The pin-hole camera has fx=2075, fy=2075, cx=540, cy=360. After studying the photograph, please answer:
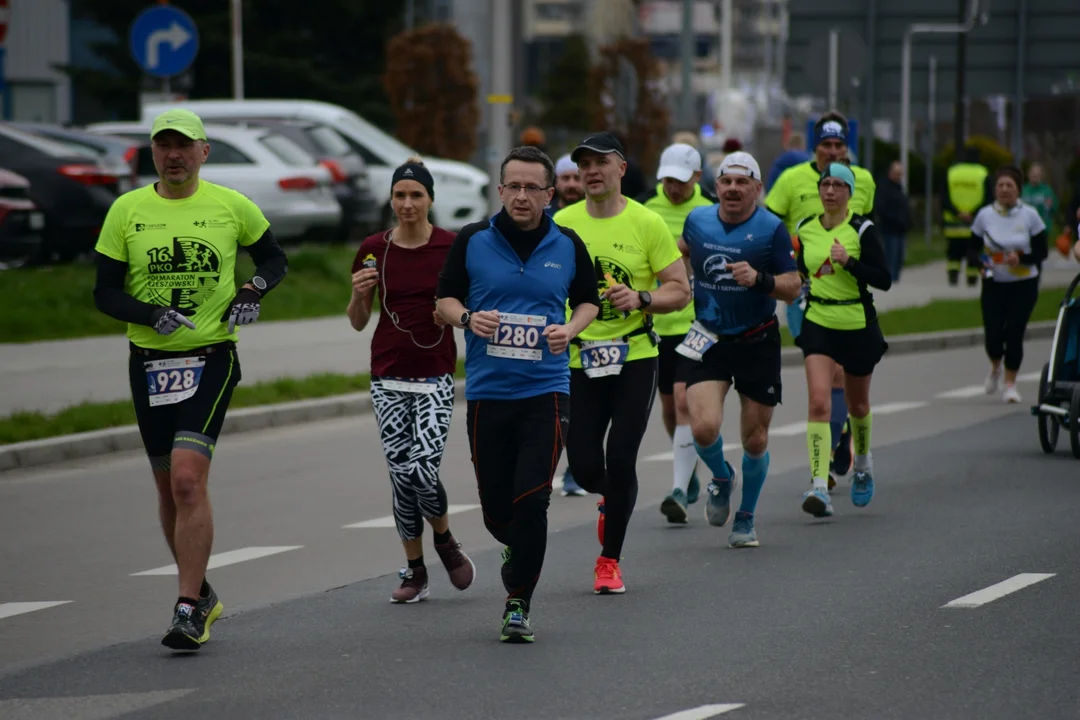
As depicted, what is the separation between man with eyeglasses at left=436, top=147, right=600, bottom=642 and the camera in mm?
7672

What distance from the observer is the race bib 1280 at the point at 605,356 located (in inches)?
345

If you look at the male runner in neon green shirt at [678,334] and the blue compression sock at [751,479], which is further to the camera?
the male runner in neon green shirt at [678,334]

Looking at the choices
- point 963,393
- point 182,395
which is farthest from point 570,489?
point 963,393

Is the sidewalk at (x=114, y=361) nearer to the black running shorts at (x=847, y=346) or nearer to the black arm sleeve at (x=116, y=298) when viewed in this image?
the black running shorts at (x=847, y=346)

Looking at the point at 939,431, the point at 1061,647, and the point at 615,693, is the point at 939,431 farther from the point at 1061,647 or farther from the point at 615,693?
the point at 615,693

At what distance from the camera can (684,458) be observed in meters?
10.8

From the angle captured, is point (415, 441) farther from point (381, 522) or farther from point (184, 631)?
point (381, 522)

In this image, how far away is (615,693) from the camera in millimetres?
6680

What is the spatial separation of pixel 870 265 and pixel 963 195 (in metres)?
20.8

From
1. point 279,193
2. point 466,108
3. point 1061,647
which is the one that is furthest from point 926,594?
point 466,108

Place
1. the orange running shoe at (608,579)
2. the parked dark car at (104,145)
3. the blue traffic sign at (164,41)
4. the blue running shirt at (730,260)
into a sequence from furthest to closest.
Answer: the parked dark car at (104,145) → the blue traffic sign at (164,41) → the blue running shirt at (730,260) → the orange running shoe at (608,579)

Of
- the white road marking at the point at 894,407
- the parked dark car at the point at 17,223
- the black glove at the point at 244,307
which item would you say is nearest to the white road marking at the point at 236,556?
the black glove at the point at 244,307

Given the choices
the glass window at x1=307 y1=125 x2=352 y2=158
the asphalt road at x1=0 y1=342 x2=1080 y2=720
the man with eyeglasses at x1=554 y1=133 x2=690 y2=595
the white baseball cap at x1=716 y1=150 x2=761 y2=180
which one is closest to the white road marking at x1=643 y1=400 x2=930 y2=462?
the asphalt road at x1=0 y1=342 x2=1080 y2=720

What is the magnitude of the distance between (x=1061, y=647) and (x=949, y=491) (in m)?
4.48
